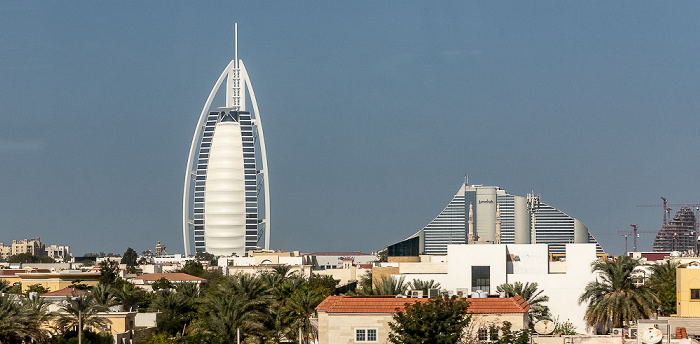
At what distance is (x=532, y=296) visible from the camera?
75.5m

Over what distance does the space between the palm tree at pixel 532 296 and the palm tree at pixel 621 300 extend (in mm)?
7662

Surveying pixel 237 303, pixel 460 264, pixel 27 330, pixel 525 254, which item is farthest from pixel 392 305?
pixel 525 254

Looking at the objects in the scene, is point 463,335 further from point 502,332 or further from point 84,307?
point 84,307

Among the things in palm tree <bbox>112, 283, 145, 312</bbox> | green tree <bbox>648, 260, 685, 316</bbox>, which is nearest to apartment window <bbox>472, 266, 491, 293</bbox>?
green tree <bbox>648, 260, 685, 316</bbox>

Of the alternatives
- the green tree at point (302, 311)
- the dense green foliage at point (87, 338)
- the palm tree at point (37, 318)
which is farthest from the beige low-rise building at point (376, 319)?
the palm tree at point (37, 318)

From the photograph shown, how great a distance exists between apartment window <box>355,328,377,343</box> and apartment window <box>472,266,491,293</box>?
35.4 meters

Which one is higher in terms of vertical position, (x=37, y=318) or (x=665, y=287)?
(x=665, y=287)

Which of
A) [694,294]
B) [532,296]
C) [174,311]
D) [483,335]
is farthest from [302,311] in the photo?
[532,296]

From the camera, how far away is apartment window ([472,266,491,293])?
82.0m

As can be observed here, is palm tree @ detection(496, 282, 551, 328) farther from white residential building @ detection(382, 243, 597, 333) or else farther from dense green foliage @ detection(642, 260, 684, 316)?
dense green foliage @ detection(642, 260, 684, 316)

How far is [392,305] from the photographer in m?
47.9

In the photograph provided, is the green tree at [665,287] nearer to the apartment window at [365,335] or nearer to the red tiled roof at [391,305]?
the red tiled roof at [391,305]

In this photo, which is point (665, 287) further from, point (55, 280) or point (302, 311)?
point (55, 280)

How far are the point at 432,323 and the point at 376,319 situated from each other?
4.00 metres
